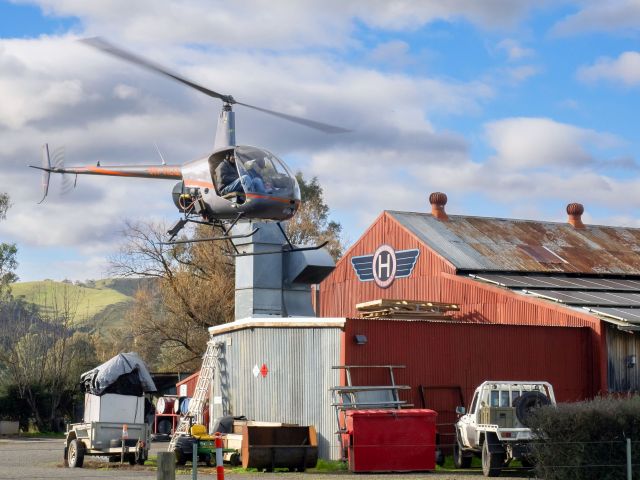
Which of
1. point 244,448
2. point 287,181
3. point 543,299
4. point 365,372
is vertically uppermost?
point 287,181

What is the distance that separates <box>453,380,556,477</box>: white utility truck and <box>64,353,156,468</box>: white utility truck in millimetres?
7868

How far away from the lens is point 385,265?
133 feet

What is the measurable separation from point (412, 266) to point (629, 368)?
9.76m

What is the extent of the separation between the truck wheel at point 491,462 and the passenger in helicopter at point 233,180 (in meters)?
9.15

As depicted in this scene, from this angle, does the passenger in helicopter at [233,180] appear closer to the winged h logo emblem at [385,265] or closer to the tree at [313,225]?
the winged h logo emblem at [385,265]

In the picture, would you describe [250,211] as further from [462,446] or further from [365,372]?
[462,446]

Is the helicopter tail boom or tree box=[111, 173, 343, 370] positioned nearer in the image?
the helicopter tail boom

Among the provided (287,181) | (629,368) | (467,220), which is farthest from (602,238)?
(287,181)

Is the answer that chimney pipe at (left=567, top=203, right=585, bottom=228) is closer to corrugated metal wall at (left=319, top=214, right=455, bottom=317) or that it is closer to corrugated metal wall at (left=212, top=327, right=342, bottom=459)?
corrugated metal wall at (left=319, top=214, right=455, bottom=317)

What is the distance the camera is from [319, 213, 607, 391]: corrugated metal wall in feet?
104

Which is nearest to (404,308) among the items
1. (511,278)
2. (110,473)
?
(511,278)

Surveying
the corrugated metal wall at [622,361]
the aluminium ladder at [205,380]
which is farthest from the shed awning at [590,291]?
the aluminium ladder at [205,380]

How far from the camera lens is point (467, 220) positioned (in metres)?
42.7

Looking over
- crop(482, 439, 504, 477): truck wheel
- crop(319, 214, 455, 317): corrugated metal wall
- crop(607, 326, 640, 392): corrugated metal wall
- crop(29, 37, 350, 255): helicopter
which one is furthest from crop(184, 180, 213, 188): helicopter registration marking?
crop(607, 326, 640, 392): corrugated metal wall
